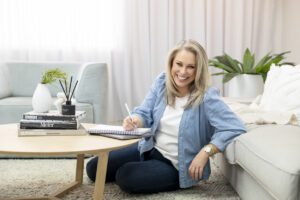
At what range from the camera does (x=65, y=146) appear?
60.5 inches

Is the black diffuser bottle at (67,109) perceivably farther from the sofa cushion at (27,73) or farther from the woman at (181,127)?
the sofa cushion at (27,73)

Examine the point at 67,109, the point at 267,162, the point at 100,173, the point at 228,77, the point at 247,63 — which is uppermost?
the point at 247,63

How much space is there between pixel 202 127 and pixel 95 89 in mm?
1062

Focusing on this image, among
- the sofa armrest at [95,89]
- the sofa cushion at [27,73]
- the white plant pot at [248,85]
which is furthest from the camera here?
the sofa cushion at [27,73]

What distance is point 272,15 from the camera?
159 inches

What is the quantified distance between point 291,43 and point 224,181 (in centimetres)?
243

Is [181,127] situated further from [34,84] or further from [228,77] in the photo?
[34,84]

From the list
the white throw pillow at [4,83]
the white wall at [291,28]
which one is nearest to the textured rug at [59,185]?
the white throw pillow at [4,83]

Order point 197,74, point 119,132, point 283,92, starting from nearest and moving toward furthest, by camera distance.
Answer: point 119,132 → point 197,74 → point 283,92

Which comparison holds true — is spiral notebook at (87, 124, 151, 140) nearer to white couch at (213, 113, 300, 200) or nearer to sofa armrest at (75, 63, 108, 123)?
white couch at (213, 113, 300, 200)

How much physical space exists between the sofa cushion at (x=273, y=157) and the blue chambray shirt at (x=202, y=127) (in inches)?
3.6

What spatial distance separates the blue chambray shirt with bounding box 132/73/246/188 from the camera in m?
1.79

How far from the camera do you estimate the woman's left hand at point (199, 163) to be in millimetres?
1764

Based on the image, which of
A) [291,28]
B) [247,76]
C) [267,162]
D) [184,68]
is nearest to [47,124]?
[184,68]
